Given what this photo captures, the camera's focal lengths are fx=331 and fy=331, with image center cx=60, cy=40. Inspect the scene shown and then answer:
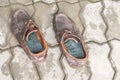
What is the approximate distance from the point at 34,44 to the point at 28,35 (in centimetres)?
8

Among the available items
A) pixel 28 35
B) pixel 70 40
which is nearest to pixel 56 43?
pixel 70 40

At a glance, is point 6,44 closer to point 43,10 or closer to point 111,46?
point 43,10

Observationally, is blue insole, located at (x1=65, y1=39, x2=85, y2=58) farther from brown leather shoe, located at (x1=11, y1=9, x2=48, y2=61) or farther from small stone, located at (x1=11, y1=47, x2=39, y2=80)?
small stone, located at (x1=11, y1=47, x2=39, y2=80)

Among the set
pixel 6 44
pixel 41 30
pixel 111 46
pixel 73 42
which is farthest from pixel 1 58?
pixel 111 46

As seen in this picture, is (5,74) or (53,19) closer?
(5,74)

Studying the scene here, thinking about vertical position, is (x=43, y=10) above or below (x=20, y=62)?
above

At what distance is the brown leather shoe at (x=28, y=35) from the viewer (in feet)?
7.61

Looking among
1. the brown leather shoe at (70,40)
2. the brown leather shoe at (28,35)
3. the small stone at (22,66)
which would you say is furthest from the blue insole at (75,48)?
the small stone at (22,66)

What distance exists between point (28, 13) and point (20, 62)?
15.2 inches

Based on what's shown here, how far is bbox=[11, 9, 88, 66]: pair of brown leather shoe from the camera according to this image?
7.64 ft

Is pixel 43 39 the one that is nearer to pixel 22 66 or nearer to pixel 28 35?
pixel 28 35

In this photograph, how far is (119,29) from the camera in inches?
102

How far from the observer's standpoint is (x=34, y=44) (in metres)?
2.37

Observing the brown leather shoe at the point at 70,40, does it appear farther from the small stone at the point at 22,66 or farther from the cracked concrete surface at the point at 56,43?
the small stone at the point at 22,66
